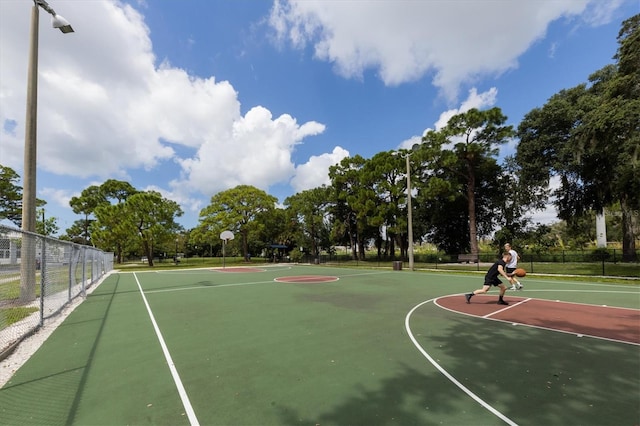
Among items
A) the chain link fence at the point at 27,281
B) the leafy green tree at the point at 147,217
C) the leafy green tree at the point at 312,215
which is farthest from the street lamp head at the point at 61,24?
the leafy green tree at the point at 312,215

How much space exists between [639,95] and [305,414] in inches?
751

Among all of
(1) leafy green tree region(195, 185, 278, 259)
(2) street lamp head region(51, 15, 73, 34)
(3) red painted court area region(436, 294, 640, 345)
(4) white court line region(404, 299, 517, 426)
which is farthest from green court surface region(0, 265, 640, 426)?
(1) leafy green tree region(195, 185, 278, 259)

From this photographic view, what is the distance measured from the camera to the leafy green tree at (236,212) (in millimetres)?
41656

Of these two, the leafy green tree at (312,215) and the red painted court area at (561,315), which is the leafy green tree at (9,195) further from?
the red painted court area at (561,315)

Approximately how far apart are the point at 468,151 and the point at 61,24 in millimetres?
33426

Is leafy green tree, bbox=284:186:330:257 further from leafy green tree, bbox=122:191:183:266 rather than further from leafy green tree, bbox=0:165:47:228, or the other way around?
leafy green tree, bbox=0:165:47:228

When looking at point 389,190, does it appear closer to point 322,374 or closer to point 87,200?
point 322,374

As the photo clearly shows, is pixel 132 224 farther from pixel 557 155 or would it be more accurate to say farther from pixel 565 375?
pixel 557 155

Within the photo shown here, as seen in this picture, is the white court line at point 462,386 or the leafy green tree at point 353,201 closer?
the white court line at point 462,386

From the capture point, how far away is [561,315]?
829 centimetres

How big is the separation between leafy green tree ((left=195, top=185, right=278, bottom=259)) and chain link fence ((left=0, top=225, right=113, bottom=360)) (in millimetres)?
30128

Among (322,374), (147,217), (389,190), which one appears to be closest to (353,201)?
(389,190)

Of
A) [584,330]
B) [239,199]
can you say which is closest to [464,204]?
[239,199]

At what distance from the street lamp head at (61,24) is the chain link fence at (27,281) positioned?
6.59 metres
